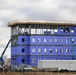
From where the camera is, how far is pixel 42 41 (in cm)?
8850

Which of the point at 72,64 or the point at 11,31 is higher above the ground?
the point at 11,31

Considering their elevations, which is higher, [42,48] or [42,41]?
[42,41]

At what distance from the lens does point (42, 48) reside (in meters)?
88.4

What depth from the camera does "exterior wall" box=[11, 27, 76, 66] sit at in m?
87.8

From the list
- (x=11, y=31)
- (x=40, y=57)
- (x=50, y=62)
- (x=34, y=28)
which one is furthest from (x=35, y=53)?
(x=50, y=62)

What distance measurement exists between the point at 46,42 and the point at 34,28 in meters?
5.75

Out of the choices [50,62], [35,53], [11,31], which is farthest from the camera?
[11,31]

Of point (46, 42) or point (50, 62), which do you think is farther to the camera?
point (46, 42)

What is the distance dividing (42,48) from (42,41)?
2.03m

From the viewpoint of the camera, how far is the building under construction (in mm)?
87938

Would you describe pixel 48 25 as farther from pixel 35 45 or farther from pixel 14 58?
pixel 14 58

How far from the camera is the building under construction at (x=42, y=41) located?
289ft

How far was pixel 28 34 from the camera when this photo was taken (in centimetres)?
8856

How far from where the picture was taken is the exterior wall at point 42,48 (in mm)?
87750
